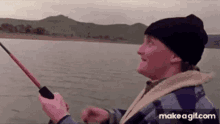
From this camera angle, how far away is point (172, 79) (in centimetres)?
139

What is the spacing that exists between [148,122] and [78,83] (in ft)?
38.4

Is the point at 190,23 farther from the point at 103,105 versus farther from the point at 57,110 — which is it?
the point at 103,105

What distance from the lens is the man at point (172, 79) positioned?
48.1 inches

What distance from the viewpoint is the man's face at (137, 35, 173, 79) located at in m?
1.48

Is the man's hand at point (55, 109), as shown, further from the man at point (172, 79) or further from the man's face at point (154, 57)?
the man's face at point (154, 57)

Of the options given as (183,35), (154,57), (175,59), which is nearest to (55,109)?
(154,57)

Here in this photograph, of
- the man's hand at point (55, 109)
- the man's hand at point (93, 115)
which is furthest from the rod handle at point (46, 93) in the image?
the man's hand at point (93, 115)

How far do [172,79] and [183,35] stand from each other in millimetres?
348

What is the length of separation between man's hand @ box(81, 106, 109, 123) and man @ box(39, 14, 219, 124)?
1.89 feet

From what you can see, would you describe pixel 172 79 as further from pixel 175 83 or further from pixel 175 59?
pixel 175 59

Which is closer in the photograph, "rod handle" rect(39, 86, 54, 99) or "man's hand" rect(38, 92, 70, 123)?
"man's hand" rect(38, 92, 70, 123)

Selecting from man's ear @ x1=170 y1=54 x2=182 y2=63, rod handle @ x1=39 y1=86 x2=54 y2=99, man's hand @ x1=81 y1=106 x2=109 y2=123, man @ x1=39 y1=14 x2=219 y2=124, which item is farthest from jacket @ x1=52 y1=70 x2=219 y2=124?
man's hand @ x1=81 y1=106 x2=109 y2=123

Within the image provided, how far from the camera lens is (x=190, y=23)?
1.43m

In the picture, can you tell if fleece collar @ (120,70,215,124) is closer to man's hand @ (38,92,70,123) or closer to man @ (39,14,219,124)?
man @ (39,14,219,124)
